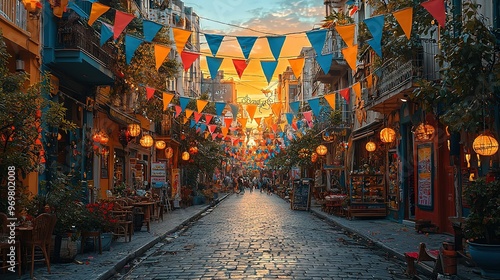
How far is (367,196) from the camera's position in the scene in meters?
23.9

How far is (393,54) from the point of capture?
19328 millimetres

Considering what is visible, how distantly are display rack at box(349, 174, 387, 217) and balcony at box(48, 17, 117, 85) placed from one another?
11328mm

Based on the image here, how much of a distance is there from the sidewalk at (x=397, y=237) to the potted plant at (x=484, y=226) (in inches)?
15.0

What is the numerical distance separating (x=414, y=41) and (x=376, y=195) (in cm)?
816

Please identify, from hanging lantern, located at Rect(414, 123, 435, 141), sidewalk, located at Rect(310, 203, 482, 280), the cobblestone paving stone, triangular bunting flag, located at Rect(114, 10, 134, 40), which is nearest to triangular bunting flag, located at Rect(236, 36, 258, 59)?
triangular bunting flag, located at Rect(114, 10, 134, 40)

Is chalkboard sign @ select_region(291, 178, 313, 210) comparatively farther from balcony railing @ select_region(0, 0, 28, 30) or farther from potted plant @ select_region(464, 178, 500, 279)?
potted plant @ select_region(464, 178, 500, 279)

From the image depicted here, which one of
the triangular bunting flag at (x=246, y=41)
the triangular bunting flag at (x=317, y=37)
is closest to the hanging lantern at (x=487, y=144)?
the triangular bunting flag at (x=317, y=37)

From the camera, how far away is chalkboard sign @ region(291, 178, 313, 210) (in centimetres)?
3269

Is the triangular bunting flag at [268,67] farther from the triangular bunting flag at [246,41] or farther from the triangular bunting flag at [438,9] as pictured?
the triangular bunting flag at [438,9]

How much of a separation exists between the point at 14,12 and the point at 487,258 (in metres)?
12.3

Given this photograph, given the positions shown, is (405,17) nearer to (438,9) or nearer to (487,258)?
(438,9)

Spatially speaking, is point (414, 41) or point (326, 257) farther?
point (414, 41)

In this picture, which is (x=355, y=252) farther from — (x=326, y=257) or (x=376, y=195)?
(x=376, y=195)

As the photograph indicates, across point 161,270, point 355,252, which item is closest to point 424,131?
point 355,252
